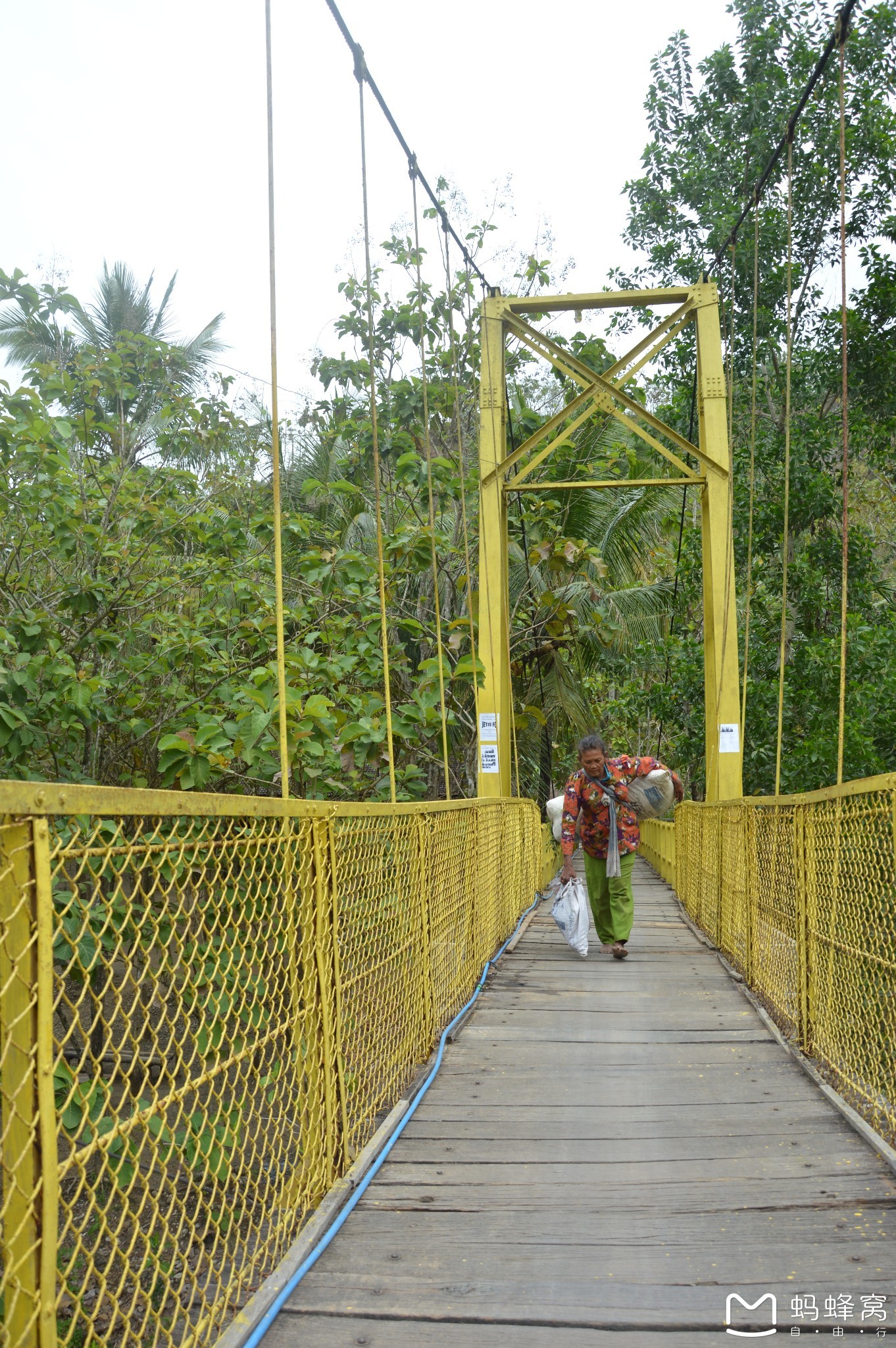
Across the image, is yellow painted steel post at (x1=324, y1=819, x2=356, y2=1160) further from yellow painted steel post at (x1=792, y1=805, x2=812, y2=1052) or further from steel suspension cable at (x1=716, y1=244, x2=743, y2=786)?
steel suspension cable at (x1=716, y1=244, x2=743, y2=786)

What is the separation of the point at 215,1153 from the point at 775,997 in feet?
8.55

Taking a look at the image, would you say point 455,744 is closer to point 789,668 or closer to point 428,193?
point 789,668

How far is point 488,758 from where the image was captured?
10562 millimetres

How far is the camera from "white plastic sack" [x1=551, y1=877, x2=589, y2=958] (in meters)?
7.74

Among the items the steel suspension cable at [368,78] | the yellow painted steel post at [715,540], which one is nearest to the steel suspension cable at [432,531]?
the steel suspension cable at [368,78]

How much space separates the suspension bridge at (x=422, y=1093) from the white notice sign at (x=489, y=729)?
3.75m

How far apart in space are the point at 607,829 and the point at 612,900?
17.9 inches

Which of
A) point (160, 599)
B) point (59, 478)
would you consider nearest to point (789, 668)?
point (160, 599)

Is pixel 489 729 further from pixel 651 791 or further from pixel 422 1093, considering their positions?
pixel 422 1093

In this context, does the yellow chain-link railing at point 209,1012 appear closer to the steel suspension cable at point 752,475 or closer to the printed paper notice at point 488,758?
the printed paper notice at point 488,758

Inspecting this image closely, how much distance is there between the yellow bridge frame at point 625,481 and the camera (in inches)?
445

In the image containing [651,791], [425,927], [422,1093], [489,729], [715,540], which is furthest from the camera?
[715,540]

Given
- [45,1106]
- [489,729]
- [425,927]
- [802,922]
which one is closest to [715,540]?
[489,729]

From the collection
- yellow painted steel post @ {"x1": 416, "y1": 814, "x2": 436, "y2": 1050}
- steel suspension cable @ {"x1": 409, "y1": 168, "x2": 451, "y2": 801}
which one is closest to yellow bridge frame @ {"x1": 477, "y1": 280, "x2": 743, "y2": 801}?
steel suspension cable @ {"x1": 409, "y1": 168, "x2": 451, "y2": 801}
